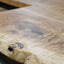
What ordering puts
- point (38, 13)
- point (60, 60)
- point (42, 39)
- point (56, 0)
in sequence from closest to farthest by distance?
point (60, 60) < point (42, 39) < point (38, 13) < point (56, 0)

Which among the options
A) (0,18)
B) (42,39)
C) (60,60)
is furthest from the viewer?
(0,18)

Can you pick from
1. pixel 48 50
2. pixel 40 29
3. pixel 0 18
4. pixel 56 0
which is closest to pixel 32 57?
pixel 48 50

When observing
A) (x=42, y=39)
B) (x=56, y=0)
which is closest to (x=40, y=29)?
(x=42, y=39)

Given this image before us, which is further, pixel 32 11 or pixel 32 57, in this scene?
pixel 32 11

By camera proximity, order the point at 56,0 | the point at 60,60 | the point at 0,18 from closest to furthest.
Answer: the point at 60,60, the point at 0,18, the point at 56,0

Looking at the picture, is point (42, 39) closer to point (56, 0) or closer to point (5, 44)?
point (5, 44)

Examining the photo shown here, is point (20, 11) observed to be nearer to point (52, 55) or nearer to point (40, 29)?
point (40, 29)
